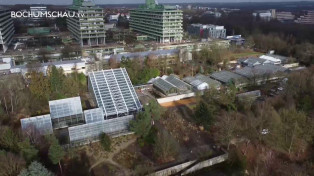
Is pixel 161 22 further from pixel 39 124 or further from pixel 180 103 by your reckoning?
pixel 39 124

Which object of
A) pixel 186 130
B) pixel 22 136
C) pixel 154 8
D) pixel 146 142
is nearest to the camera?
pixel 22 136

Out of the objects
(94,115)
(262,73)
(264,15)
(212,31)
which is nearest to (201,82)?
(262,73)

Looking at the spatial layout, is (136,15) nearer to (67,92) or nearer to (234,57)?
(234,57)

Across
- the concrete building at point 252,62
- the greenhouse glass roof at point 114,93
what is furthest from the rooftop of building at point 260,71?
the greenhouse glass roof at point 114,93

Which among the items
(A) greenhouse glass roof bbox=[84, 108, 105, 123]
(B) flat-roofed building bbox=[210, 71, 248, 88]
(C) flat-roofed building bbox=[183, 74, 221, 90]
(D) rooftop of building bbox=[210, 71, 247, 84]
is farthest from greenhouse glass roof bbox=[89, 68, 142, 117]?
(D) rooftop of building bbox=[210, 71, 247, 84]

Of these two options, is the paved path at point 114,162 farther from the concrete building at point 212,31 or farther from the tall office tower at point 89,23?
the concrete building at point 212,31

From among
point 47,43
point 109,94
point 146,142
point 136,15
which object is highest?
point 136,15

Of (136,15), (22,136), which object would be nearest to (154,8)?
(136,15)

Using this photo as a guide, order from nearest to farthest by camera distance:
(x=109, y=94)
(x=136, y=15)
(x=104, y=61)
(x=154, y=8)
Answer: (x=109, y=94) → (x=104, y=61) → (x=154, y=8) → (x=136, y=15)
